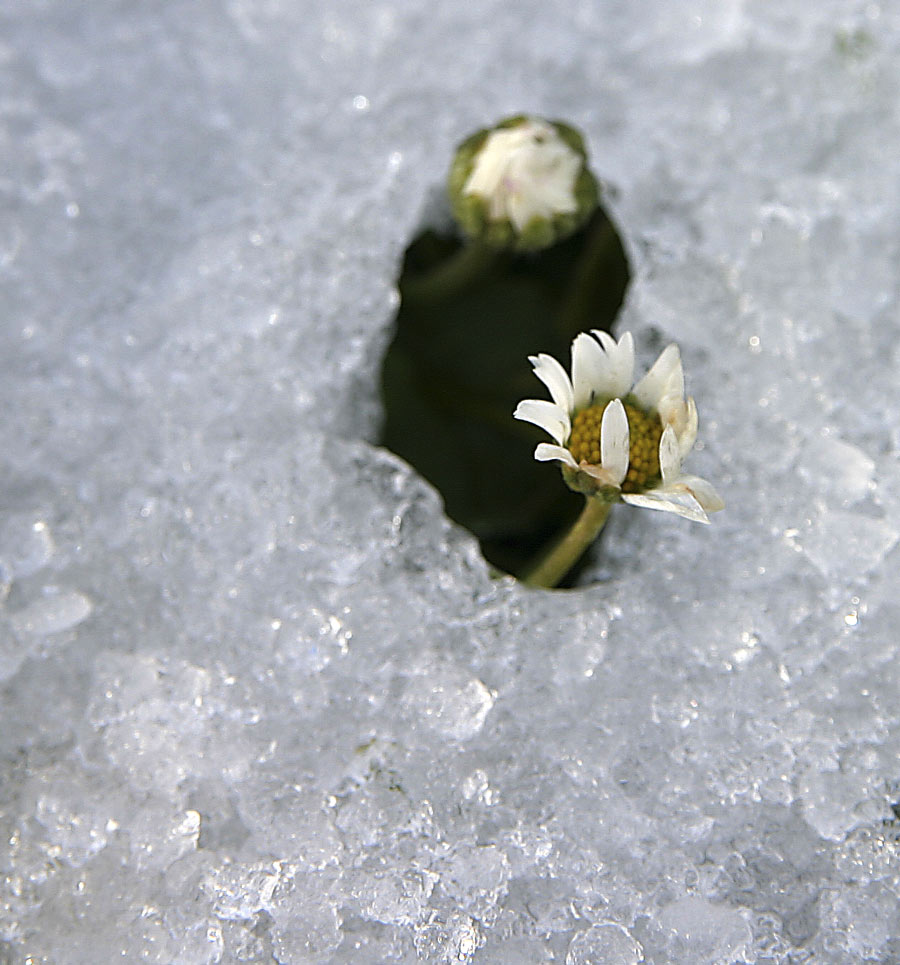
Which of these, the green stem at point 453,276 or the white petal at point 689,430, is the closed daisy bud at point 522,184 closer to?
the green stem at point 453,276

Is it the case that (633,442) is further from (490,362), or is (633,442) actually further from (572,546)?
(490,362)

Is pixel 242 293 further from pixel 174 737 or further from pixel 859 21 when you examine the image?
pixel 859 21

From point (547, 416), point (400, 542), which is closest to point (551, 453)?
point (547, 416)

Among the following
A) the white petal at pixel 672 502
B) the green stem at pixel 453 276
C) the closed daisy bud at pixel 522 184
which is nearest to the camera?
the white petal at pixel 672 502

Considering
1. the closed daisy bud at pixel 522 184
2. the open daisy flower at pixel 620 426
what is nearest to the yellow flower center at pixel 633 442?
the open daisy flower at pixel 620 426

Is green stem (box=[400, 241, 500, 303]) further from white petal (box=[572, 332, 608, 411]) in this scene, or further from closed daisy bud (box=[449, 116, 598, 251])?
white petal (box=[572, 332, 608, 411])

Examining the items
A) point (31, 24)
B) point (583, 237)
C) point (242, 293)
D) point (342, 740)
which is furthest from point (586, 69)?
point (342, 740)
